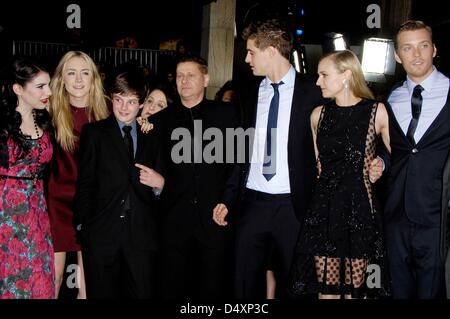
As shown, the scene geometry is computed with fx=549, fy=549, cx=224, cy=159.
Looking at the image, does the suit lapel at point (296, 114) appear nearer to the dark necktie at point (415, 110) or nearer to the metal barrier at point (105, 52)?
the dark necktie at point (415, 110)

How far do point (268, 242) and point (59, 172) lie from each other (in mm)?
1449

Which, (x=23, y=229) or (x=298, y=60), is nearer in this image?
(x=23, y=229)

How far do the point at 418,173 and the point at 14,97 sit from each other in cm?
241

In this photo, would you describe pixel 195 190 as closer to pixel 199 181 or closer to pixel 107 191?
pixel 199 181

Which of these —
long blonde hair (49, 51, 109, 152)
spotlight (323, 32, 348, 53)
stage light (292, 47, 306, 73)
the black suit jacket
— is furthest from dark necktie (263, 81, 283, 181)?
stage light (292, 47, 306, 73)

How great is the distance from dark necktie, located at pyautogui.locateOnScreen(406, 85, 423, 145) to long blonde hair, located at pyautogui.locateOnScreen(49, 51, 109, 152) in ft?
6.65

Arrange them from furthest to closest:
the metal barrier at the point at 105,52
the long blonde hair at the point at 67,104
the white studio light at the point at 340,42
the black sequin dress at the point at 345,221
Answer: the metal barrier at the point at 105,52
the white studio light at the point at 340,42
the long blonde hair at the point at 67,104
the black sequin dress at the point at 345,221

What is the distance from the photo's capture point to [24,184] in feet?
10.1

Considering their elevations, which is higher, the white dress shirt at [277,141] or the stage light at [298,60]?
the stage light at [298,60]

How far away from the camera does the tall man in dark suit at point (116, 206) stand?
3283 millimetres

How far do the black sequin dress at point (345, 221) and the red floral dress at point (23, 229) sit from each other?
1482 mm

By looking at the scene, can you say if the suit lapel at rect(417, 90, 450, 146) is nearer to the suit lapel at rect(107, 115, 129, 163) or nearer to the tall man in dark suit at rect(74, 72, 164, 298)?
the tall man in dark suit at rect(74, 72, 164, 298)

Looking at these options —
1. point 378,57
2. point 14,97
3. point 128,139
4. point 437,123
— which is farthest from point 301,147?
point 378,57

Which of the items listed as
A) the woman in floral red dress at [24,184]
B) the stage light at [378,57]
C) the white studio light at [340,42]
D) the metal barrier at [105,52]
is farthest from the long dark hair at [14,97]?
the metal barrier at [105,52]
